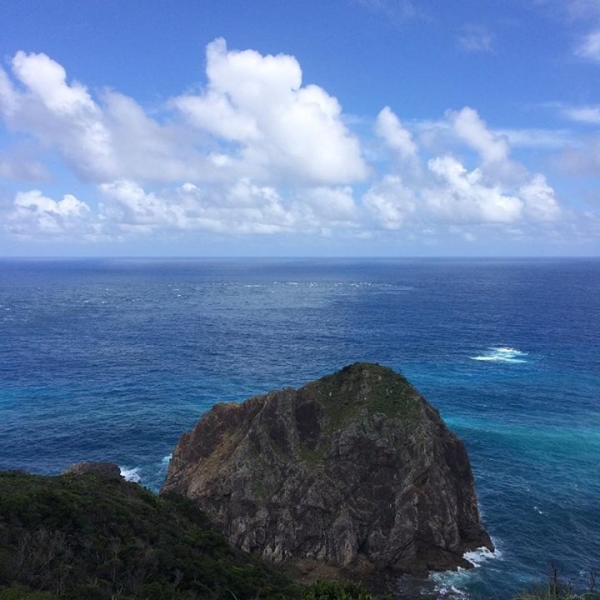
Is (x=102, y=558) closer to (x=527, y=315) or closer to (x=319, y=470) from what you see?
(x=319, y=470)

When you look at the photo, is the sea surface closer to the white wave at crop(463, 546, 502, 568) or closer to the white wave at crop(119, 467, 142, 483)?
the white wave at crop(463, 546, 502, 568)

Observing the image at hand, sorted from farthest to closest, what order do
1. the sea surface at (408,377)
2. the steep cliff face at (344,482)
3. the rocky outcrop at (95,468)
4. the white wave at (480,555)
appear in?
the rocky outcrop at (95,468), the sea surface at (408,377), the steep cliff face at (344,482), the white wave at (480,555)

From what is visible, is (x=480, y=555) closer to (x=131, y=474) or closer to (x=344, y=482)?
(x=344, y=482)

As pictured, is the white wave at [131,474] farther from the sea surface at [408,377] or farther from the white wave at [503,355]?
the white wave at [503,355]

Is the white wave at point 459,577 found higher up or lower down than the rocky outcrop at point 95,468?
lower down

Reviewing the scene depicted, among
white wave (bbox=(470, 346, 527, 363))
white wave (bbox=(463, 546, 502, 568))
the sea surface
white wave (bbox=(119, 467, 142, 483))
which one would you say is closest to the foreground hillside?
the sea surface

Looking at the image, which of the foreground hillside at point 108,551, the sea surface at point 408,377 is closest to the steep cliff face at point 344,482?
the sea surface at point 408,377
